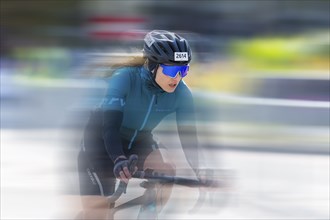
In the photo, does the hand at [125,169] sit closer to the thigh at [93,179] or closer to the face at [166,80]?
the thigh at [93,179]

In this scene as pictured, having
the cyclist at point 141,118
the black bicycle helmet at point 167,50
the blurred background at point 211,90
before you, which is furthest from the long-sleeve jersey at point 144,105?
the blurred background at point 211,90

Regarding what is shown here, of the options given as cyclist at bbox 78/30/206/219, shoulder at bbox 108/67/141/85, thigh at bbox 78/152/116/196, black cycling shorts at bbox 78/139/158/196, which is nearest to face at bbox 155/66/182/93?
cyclist at bbox 78/30/206/219

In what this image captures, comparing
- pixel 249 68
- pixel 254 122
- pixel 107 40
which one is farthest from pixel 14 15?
pixel 254 122

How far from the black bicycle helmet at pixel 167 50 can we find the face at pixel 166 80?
5cm

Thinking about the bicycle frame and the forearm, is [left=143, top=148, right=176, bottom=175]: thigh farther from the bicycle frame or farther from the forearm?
the forearm

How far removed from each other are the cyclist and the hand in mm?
117

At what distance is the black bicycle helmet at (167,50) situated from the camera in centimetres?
270

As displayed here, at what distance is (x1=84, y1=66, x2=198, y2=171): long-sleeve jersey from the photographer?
280 cm

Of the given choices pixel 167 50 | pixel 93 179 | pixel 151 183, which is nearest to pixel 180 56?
pixel 167 50

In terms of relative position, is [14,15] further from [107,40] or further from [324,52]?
[324,52]

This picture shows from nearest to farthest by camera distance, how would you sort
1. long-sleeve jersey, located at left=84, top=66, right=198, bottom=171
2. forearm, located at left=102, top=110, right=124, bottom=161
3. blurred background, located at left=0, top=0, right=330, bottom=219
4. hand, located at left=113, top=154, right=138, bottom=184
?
hand, located at left=113, top=154, right=138, bottom=184, forearm, located at left=102, top=110, right=124, bottom=161, long-sleeve jersey, located at left=84, top=66, right=198, bottom=171, blurred background, located at left=0, top=0, right=330, bottom=219

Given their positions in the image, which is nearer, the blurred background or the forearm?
the forearm

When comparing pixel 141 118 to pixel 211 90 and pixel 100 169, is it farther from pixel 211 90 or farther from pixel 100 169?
pixel 211 90

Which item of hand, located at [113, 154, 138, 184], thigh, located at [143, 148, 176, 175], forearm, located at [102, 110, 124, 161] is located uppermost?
forearm, located at [102, 110, 124, 161]
